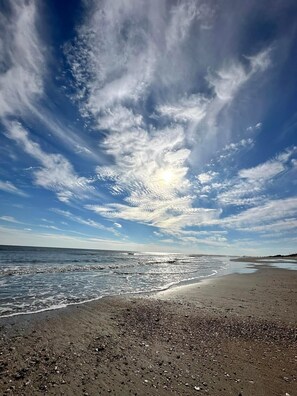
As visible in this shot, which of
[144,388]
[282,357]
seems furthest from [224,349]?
[144,388]

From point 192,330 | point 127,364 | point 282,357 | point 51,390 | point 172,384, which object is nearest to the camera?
point 51,390

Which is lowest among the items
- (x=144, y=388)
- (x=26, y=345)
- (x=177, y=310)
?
(x=144, y=388)

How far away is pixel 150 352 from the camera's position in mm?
7555

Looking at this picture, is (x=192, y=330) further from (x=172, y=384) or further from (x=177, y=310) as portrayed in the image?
(x=172, y=384)

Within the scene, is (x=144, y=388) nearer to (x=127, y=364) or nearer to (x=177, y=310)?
(x=127, y=364)

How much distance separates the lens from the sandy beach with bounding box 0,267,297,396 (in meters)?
5.82

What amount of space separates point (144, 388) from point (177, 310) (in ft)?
23.8

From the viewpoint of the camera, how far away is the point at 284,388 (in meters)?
5.84

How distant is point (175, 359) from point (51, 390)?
3364 mm

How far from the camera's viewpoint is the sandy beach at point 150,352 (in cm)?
582

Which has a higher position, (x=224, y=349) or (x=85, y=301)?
(x=85, y=301)

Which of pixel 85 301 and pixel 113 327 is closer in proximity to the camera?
pixel 113 327

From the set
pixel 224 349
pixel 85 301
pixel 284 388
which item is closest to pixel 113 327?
pixel 224 349

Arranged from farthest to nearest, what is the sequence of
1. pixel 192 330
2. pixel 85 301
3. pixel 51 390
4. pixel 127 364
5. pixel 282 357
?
pixel 85 301 < pixel 192 330 < pixel 282 357 < pixel 127 364 < pixel 51 390
